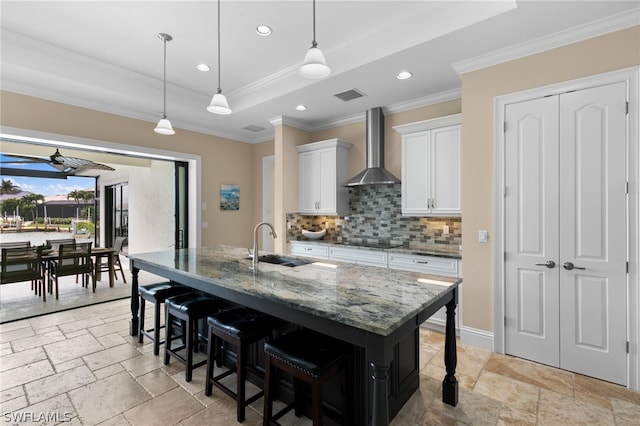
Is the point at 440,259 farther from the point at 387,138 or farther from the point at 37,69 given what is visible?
the point at 37,69

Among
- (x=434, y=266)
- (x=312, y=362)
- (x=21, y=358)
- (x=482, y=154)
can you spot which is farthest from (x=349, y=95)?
(x=21, y=358)

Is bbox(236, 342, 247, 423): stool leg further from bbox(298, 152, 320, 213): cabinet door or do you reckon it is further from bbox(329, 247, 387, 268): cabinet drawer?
bbox(298, 152, 320, 213): cabinet door

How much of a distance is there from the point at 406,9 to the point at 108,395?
3.86m

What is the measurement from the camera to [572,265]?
255 cm

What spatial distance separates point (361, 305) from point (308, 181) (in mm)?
3533

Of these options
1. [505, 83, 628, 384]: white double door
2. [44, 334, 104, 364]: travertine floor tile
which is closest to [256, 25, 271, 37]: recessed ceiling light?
[505, 83, 628, 384]: white double door

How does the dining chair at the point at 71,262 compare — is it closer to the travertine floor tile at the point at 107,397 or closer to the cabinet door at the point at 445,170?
the travertine floor tile at the point at 107,397

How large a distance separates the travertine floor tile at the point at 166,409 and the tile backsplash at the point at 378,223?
294cm

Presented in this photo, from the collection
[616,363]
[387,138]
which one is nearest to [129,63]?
[387,138]

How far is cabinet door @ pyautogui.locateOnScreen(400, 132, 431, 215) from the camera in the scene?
375 centimetres

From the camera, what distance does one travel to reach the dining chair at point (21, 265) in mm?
4391

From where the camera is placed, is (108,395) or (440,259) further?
(440,259)

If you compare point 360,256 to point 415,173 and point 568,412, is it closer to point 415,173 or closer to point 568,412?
point 415,173

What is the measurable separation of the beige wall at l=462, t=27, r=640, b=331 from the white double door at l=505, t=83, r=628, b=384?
15 centimetres
